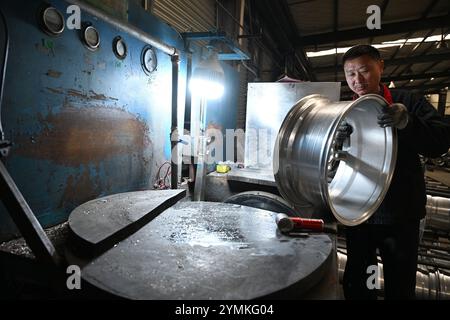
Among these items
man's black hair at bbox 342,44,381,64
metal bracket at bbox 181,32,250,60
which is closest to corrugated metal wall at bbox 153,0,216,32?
metal bracket at bbox 181,32,250,60

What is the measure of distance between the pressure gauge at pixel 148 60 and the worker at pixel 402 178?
74.7 inches

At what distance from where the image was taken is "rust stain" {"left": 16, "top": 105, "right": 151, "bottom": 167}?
186 centimetres

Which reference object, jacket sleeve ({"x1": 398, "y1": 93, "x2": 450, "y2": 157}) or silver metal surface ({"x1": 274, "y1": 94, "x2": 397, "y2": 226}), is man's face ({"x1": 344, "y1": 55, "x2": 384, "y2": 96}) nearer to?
silver metal surface ({"x1": 274, "y1": 94, "x2": 397, "y2": 226})

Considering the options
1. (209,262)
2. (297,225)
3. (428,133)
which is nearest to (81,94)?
(209,262)

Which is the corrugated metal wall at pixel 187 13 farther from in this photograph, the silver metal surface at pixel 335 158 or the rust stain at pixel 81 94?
the silver metal surface at pixel 335 158

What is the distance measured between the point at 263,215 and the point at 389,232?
2.80 feet

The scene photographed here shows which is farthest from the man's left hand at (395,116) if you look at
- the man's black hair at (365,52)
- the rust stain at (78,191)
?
the rust stain at (78,191)

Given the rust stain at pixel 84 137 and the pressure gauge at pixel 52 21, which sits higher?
the pressure gauge at pixel 52 21

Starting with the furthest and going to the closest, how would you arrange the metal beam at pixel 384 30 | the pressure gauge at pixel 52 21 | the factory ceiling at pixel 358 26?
the metal beam at pixel 384 30 → the factory ceiling at pixel 358 26 → the pressure gauge at pixel 52 21

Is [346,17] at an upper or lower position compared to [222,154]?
upper

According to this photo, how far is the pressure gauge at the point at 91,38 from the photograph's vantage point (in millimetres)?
2121

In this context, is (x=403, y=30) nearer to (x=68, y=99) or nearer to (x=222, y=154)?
(x=222, y=154)

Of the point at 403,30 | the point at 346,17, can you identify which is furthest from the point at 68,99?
the point at 403,30
